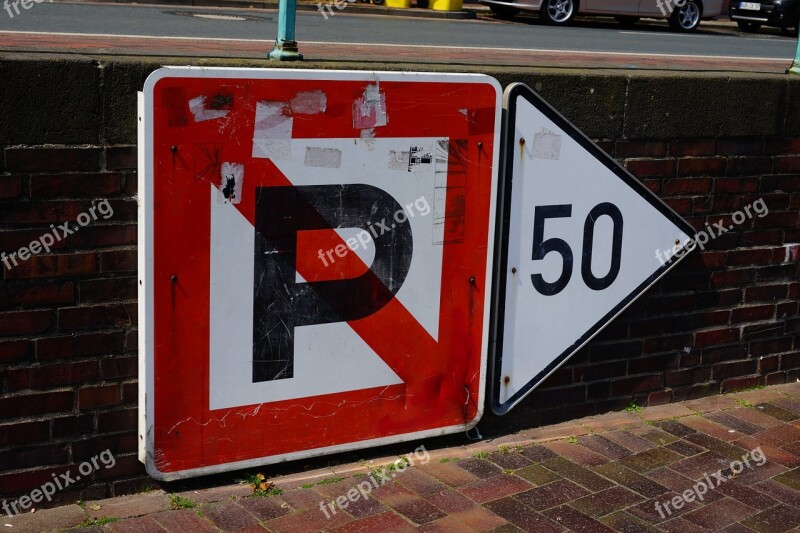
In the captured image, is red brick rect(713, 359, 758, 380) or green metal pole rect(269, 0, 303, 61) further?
red brick rect(713, 359, 758, 380)

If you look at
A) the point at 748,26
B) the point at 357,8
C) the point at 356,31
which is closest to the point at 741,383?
the point at 356,31

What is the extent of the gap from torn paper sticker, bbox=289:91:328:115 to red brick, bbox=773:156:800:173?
2.56 metres

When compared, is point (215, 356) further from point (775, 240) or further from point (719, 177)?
point (775, 240)

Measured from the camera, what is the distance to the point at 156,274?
11.0 ft

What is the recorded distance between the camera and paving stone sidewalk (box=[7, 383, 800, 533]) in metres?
3.46

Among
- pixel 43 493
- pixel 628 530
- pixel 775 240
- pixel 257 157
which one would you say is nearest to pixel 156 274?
pixel 257 157

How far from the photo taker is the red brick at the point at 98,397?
133 inches

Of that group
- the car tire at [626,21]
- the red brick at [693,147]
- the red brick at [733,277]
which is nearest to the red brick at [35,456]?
Answer: the red brick at [693,147]

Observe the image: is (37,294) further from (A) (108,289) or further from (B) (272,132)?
(B) (272,132)

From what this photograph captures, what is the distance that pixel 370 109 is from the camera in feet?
12.0

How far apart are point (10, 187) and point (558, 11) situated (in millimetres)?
15925

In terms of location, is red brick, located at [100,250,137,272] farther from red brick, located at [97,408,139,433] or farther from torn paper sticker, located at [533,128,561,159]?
torn paper sticker, located at [533,128,561,159]

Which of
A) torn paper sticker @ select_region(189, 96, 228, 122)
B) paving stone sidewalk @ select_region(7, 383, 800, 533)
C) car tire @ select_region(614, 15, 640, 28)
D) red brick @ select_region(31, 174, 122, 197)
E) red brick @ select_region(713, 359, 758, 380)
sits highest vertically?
car tire @ select_region(614, 15, 640, 28)

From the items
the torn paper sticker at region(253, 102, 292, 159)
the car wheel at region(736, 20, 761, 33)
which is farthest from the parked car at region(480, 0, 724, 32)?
the torn paper sticker at region(253, 102, 292, 159)
